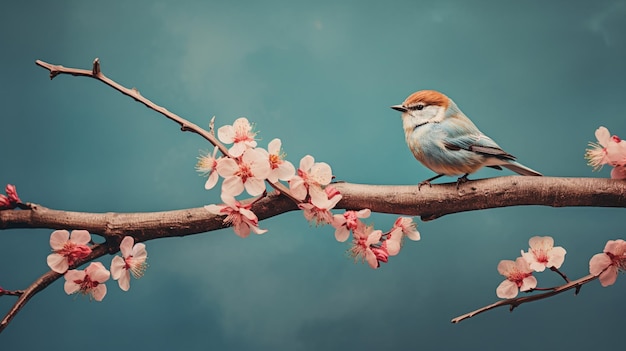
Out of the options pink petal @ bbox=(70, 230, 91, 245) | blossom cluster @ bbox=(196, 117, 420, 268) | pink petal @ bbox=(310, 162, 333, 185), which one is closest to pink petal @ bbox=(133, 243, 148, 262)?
pink petal @ bbox=(70, 230, 91, 245)

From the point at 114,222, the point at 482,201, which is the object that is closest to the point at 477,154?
the point at 482,201

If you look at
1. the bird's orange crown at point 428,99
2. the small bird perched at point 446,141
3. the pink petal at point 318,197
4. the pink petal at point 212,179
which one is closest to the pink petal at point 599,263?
the small bird perched at point 446,141

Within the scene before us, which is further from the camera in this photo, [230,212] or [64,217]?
[64,217]

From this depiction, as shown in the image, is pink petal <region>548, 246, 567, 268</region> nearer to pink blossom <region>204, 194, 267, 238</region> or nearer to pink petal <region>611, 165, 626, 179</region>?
pink petal <region>611, 165, 626, 179</region>

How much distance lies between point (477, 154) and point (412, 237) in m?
0.26

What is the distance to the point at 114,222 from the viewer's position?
1.29 meters

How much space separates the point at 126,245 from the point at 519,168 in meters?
0.93

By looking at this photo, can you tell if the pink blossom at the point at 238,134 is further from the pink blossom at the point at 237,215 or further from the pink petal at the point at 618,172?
the pink petal at the point at 618,172

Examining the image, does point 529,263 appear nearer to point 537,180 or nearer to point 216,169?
point 537,180

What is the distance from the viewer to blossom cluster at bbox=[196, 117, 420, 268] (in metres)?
1.13

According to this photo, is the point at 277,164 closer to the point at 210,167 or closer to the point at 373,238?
the point at 210,167

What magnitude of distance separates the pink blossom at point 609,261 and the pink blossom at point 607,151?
179 millimetres

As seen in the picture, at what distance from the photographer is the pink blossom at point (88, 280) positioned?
1234mm

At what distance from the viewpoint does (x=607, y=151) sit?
1.27 m
